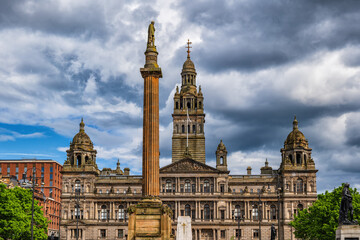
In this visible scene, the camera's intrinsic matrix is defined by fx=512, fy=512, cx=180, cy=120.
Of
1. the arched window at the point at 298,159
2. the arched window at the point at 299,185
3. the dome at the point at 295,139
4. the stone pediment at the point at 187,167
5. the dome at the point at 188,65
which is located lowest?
the arched window at the point at 299,185

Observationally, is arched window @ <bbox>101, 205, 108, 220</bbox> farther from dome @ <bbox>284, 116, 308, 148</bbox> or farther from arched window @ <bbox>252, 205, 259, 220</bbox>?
dome @ <bbox>284, 116, 308, 148</bbox>

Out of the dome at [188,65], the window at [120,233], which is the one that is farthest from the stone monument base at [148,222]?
the dome at [188,65]

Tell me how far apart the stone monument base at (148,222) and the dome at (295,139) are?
8585 centimetres

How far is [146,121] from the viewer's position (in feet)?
157

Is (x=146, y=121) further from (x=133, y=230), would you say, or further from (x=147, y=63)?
(x=133, y=230)

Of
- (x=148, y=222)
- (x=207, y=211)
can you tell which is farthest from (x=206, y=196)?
(x=148, y=222)

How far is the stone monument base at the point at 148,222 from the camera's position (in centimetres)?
4309

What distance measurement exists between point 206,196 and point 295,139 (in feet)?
84.7

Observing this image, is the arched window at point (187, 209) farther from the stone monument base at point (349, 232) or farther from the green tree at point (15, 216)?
the stone monument base at point (349, 232)

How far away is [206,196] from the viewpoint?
124188 millimetres

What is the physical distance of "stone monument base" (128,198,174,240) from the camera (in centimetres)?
4309

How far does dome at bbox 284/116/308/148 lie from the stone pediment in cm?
1917

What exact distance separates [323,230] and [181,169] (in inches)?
2147

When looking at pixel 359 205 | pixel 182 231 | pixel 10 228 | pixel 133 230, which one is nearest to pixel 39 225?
pixel 10 228
